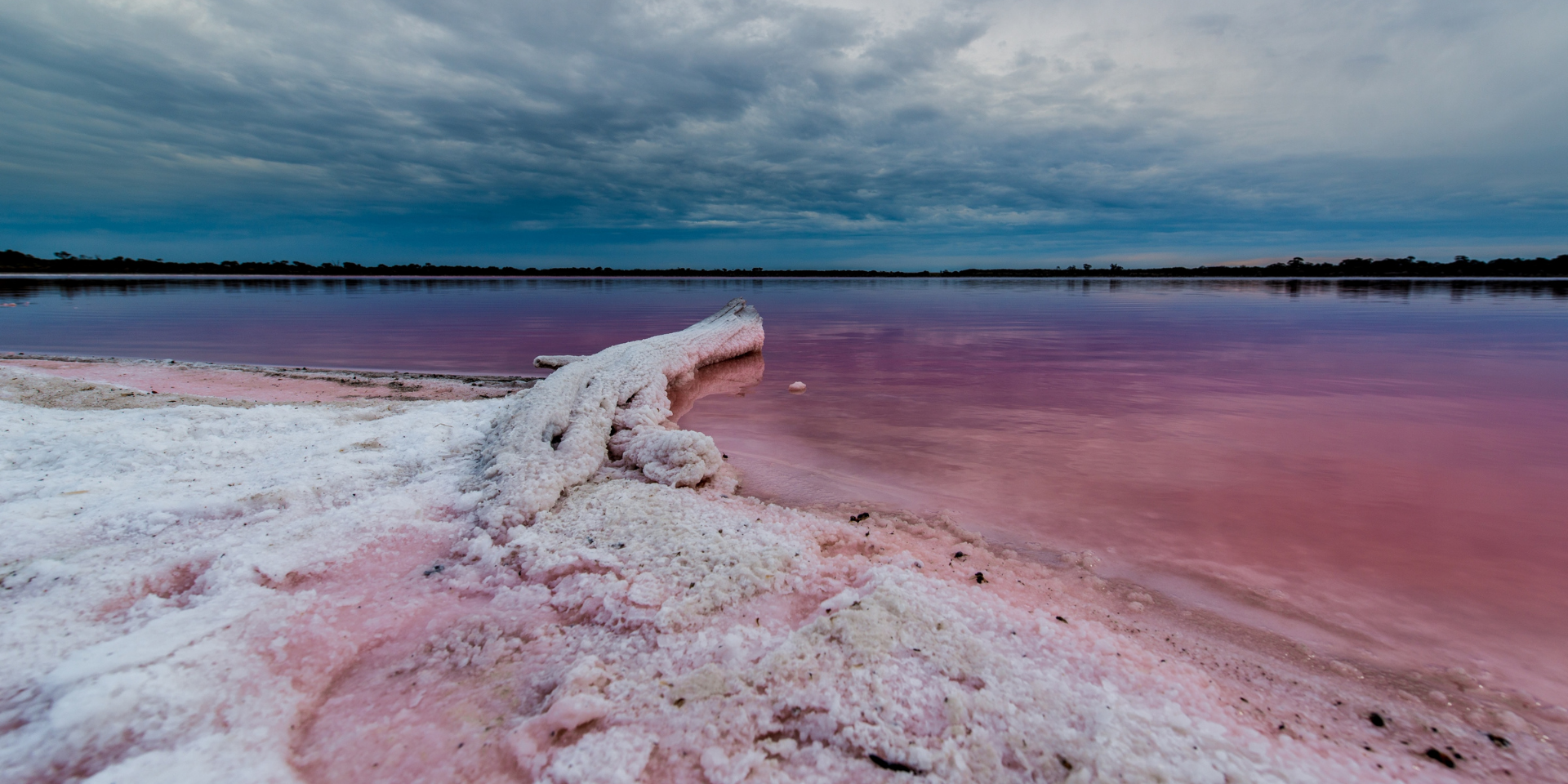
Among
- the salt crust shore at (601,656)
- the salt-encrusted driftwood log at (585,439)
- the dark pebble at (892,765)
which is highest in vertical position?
the salt-encrusted driftwood log at (585,439)

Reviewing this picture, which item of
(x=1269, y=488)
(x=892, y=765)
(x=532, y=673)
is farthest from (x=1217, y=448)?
(x=532, y=673)

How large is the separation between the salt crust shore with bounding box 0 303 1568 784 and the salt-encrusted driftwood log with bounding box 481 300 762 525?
0.15 feet

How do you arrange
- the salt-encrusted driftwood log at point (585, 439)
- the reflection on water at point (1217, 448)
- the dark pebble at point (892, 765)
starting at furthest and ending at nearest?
1. the salt-encrusted driftwood log at point (585, 439)
2. the reflection on water at point (1217, 448)
3. the dark pebble at point (892, 765)

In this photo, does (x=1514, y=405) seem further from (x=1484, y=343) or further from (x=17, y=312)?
(x=17, y=312)

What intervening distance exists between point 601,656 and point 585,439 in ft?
6.45

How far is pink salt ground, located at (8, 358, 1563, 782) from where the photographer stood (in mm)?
1357

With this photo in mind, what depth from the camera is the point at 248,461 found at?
9.93 feet

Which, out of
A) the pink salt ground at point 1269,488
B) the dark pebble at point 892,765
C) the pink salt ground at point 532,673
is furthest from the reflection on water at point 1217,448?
the dark pebble at point 892,765

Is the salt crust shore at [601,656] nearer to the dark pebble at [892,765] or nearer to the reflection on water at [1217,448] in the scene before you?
the dark pebble at [892,765]

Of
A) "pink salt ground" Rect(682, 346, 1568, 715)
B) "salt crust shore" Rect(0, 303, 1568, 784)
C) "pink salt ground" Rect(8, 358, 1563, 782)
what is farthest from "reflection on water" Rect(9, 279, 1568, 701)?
"salt crust shore" Rect(0, 303, 1568, 784)

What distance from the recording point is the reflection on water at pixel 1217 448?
87.4 inches

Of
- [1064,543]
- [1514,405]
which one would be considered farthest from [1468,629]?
[1514,405]

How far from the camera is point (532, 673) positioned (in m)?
1.62

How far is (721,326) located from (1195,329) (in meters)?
9.48
